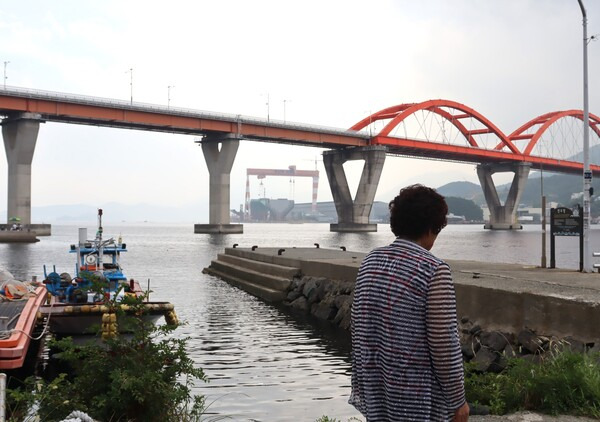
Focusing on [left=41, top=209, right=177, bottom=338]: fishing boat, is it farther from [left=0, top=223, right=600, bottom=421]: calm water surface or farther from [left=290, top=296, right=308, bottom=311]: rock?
[left=290, top=296, right=308, bottom=311]: rock

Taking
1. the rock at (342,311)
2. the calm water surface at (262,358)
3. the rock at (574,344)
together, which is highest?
the rock at (574,344)

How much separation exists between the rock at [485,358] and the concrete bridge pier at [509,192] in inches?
5494

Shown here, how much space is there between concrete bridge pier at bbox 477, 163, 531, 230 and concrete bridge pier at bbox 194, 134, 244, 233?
67.0m

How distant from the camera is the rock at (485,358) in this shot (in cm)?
1110

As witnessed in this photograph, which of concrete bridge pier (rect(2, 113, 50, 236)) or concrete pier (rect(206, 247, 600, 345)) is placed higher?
concrete bridge pier (rect(2, 113, 50, 236))

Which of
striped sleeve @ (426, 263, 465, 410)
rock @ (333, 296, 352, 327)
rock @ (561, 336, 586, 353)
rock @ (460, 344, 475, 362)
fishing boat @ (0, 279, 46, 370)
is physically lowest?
rock @ (333, 296, 352, 327)

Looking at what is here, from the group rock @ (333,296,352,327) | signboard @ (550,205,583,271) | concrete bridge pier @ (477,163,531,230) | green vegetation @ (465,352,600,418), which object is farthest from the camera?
concrete bridge pier @ (477,163,531,230)

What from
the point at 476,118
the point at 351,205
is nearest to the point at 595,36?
the point at 351,205

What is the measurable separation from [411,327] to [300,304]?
1922cm

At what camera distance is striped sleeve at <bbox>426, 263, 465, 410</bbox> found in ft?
11.5

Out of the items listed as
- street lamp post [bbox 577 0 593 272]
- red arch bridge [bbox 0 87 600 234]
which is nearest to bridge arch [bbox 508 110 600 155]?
red arch bridge [bbox 0 87 600 234]

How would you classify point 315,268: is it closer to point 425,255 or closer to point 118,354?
point 118,354

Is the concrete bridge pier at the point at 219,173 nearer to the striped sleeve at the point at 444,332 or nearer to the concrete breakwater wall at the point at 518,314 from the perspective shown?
the concrete breakwater wall at the point at 518,314

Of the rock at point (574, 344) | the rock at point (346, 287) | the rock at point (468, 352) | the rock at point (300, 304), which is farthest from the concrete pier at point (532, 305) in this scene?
the rock at point (300, 304)
